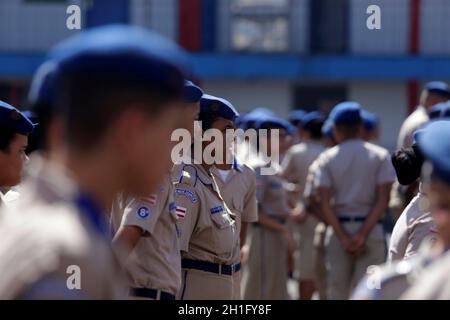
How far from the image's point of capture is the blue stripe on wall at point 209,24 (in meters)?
24.3

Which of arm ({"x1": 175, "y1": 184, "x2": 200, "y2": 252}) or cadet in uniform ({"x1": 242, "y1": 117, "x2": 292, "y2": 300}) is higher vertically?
arm ({"x1": 175, "y1": 184, "x2": 200, "y2": 252})

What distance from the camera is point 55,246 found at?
2.36 m

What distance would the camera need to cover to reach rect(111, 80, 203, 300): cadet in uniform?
16.7 feet

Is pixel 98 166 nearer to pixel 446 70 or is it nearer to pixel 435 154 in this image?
pixel 435 154

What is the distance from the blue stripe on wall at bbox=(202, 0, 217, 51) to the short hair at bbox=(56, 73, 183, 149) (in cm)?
2202

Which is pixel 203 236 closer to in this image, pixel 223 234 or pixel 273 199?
pixel 223 234

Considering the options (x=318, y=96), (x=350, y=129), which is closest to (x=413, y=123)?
(x=350, y=129)

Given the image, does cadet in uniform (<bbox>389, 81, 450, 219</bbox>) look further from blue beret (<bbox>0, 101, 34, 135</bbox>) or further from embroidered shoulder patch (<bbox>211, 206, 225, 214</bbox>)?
blue beret (<bbox>0, 101, 34, 135</bbox>)

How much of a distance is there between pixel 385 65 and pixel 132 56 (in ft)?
71.7

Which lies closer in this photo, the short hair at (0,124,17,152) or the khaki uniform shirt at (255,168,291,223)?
the short hair at (0,124,17,152)

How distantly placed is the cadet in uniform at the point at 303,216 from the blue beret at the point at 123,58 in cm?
829

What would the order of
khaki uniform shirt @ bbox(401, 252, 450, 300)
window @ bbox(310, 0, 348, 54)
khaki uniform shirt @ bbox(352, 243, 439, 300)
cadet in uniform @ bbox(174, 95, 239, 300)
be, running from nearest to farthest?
khaki uniform shirt @ bbox(401, 252, 450, 300) → khaki uniform shirt @ bbox(352, 243, 439, 300) → cadet in uniform @ bbox(174, 95, 239, 300) → window @ bbox(310, 0, 348, 54)

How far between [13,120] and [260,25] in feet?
64.1

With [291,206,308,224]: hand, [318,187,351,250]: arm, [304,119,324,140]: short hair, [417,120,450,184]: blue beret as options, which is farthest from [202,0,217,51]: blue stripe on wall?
[417,120,450,184]: blue beret
